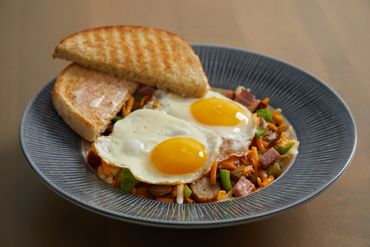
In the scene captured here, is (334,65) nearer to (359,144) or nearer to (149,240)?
(359,144)

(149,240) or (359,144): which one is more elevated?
(359,144)

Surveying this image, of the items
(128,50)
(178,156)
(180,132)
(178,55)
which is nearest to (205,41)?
(178,55)

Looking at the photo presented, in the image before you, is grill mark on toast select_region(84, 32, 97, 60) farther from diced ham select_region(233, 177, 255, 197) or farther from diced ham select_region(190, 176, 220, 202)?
diced ham select_region(233, 177, 255, 197)

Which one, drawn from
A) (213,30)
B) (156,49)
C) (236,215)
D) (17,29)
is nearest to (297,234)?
(236,215)

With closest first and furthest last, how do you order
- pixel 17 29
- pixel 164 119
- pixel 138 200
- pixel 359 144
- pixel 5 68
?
pixel 138 200
pixel 164 119
pixel 359 144
pixel 5 68
pixel 17 29

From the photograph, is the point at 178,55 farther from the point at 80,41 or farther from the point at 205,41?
the point at 205,41

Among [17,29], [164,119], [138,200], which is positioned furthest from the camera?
[17,29]

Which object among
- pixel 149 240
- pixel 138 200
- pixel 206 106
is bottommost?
pixel 149 240
